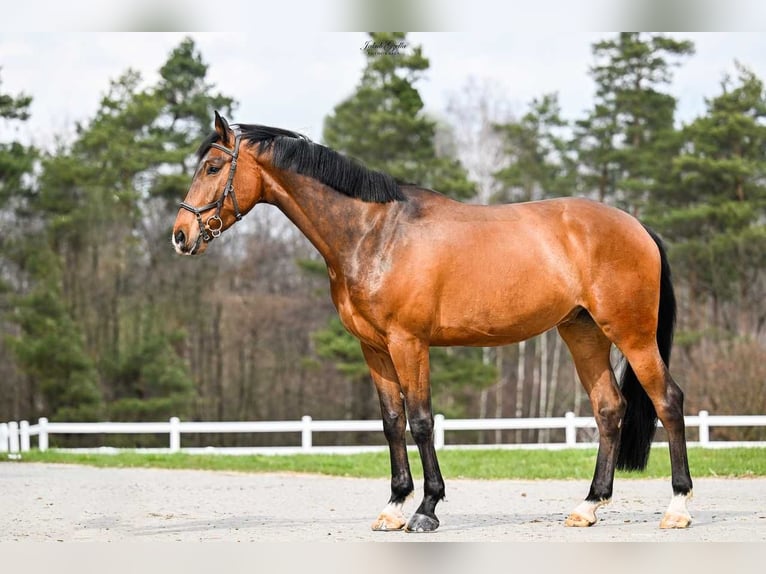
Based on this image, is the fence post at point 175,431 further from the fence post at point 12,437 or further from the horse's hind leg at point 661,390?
the horse's hind leg at point 661,390

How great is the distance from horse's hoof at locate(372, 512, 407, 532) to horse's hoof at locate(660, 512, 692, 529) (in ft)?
5.79

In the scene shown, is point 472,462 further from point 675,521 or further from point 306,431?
point 675,521

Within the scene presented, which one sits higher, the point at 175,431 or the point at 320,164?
the point at 320,164

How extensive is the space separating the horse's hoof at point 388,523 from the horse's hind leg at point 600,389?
135cm

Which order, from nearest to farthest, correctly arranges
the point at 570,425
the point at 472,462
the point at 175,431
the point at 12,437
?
the point at 472,462 → the point at 570,425 → the point at 12,437 → the point at 175,431

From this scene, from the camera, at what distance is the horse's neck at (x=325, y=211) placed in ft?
21.7

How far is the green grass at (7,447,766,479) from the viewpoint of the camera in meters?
11.9

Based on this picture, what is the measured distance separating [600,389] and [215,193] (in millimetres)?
3157

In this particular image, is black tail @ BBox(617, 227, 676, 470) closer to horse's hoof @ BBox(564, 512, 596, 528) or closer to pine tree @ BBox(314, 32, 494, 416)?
horse's hoof @ BBox(564, 512, 596, 528)

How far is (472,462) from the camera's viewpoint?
1380 cm

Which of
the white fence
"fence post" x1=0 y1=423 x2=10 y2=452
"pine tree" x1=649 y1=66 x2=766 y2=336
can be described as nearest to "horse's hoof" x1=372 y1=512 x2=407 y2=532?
the white fence

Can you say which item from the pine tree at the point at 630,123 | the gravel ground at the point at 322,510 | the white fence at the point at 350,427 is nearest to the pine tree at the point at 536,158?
the pine tree at the point at 630,123

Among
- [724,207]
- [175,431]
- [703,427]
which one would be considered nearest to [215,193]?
[703,427]

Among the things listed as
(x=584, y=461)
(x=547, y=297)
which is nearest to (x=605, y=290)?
(x=547, y=297)
